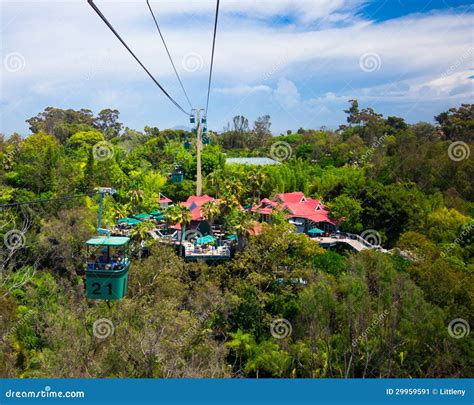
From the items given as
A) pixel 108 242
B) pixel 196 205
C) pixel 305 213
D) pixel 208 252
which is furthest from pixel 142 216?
pixel 108 242

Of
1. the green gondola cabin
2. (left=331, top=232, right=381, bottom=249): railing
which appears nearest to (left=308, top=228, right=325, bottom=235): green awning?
(left=331, top=232, right=381, bottom=249): railing

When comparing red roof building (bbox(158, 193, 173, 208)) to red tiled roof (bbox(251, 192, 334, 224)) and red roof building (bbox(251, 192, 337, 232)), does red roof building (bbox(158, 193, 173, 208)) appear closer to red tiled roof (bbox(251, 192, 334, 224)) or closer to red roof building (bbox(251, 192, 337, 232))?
red tiled roof (bbox(251, 192, 334, 224))

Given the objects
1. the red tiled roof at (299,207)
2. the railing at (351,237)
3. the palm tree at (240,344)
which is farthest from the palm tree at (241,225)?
the red tiled roof at (299,207)

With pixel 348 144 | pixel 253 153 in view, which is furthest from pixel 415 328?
pixel 253 153

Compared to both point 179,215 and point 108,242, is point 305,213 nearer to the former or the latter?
point 179,215

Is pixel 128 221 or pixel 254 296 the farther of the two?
pixel 128 221
